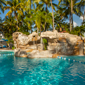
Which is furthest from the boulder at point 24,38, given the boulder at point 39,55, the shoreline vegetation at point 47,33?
the boulder at point 39,55

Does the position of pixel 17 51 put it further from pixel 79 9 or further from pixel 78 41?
pixel 79 9

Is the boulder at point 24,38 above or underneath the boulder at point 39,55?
above

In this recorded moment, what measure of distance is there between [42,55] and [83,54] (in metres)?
7.03

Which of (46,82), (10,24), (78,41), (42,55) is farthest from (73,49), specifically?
(10,24)

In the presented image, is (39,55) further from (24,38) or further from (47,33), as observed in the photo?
(24,38)

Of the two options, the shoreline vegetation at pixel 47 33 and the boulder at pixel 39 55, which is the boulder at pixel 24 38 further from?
the boulder at pixel 39 55

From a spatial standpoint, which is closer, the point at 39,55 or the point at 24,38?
the point at 39,55

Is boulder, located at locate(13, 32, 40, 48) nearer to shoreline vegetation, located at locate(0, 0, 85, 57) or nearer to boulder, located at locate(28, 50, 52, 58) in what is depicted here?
shoreline vegetation, located at locate(0, 0, 85, 57)

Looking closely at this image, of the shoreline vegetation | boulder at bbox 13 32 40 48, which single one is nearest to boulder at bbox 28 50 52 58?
the shoreline vegetation

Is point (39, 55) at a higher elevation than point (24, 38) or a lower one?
lower

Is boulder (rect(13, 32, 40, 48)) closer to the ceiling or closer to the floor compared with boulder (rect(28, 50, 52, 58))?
closer to the ceiling

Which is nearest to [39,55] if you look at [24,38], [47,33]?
[47,33]

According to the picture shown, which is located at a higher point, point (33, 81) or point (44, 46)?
point (44, 46)

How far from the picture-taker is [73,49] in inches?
665
